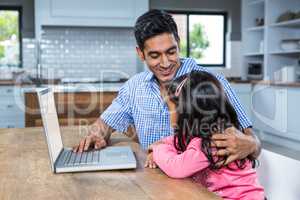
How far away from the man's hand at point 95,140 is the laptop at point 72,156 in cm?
5

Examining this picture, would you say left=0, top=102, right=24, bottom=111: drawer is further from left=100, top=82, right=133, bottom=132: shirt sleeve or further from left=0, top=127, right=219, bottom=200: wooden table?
left=0, top=127, right=219, bottom=200: wooden table

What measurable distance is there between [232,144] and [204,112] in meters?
0.12

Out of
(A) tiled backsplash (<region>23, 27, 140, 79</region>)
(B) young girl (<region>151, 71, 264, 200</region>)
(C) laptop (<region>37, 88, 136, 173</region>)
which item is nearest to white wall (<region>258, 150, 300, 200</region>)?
(B) young girl (<region>151, 71, 264, 200</region>)

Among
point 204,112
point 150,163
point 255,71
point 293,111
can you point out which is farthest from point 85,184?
point 255,71

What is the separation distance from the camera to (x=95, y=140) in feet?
5.45

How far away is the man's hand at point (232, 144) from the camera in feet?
3.88

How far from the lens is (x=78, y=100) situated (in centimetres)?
396

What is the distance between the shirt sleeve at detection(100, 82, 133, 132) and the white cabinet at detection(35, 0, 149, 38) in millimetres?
3576

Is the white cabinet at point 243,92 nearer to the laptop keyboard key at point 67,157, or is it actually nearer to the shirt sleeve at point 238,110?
the shirt sleeve at point 238,110

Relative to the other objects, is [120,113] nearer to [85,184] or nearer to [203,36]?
[85,184]

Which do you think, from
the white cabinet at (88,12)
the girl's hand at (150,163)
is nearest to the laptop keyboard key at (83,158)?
the girl's hand at (150,163)

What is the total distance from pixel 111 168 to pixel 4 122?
4.12 meters

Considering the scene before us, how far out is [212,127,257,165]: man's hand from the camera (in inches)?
46.6

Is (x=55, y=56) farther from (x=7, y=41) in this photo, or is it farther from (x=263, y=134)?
(x=263, y=134)
